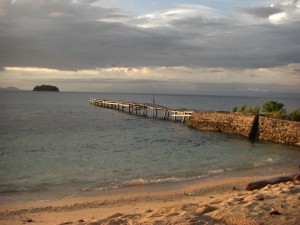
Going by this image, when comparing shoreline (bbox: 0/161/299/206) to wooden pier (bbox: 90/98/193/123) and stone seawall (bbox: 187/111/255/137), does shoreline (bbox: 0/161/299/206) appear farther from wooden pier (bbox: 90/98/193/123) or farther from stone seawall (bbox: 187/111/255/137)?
wooden pier (bbox: 90/98/193/123)

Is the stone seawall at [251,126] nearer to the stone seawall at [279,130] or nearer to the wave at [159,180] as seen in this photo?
the stone seawall at [279,130]

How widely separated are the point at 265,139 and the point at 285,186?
1664cm

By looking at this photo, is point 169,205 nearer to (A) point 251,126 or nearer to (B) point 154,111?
(A) point 251,126

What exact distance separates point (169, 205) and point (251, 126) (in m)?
19.2

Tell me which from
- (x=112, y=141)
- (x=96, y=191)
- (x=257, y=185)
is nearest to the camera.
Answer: (x=257, y=185)

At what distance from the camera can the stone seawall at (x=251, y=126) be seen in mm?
23953

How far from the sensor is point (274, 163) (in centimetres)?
1666

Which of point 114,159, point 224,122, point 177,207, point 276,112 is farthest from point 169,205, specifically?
point 224,122

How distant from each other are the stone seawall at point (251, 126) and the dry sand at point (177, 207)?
1257 cm

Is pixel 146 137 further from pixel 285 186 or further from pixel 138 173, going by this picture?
pixel 285 186

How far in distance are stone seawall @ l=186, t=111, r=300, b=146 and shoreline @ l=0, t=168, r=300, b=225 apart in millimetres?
12100

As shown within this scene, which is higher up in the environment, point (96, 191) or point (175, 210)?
point (175, 210)

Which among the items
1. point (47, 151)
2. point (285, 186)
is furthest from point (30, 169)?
point (285, 186)

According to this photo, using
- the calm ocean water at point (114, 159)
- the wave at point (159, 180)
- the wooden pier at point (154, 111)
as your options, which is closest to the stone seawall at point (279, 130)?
the calm ocean water at point (114, 159)
